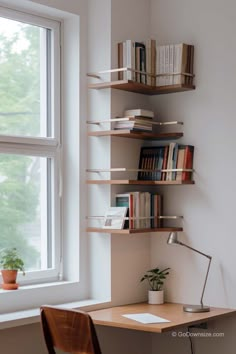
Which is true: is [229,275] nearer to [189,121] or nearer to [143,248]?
[143,248]

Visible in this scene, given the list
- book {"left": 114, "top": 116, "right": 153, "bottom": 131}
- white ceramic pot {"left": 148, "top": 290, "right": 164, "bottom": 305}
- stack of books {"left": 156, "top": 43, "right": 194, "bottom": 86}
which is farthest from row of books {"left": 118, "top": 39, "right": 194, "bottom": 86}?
white ceramic pot {"left": 148, "top": 290, "right": 164, "bottom": 305}

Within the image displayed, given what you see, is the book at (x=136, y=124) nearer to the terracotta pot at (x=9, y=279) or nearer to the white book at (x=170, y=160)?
the white book at (x=170, y=160)

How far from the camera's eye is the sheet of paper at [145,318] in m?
3.43

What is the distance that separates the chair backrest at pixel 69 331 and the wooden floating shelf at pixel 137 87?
1354mm

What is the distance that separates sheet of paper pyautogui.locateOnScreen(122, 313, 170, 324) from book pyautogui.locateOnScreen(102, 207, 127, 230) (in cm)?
50

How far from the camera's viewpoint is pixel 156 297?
4008mm

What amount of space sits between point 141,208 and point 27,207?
66 centimetres

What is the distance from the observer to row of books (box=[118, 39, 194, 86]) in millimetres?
3904

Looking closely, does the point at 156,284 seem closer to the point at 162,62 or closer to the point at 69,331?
the point at 69,331

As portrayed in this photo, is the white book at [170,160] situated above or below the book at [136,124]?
below

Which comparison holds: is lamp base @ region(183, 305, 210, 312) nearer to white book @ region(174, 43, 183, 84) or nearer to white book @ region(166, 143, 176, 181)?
white book @ region(166, 143, 176, 181)

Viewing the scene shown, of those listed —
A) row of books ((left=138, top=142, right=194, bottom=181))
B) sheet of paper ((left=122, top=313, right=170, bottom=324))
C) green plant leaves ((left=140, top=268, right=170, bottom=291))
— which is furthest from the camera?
green plant leaves ((left=140, top=268, right=170, bottom=291))

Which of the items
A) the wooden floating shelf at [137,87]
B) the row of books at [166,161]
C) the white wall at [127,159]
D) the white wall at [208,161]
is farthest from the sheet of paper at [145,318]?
the wooden floating shelf at [137,87]

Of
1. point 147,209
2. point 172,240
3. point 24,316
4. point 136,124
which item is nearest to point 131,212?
point 147,209
